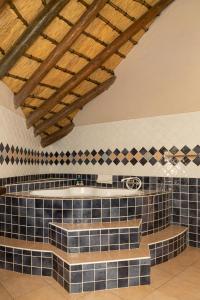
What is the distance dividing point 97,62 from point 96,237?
2.27 meters

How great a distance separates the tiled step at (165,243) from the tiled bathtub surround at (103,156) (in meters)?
1.04

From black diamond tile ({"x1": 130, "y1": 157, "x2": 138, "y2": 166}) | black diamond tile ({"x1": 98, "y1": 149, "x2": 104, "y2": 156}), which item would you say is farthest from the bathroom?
black diamond tile ({"x1": 130, "y1": 157, "x2": 138, "y2": 166})

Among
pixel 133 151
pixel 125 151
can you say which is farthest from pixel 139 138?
pixel 125 151

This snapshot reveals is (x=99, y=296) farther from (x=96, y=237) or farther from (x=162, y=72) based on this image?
(x=162, y=72)

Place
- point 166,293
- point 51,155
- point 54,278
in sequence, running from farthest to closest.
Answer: point 51,155, point 54,278, point 166,293

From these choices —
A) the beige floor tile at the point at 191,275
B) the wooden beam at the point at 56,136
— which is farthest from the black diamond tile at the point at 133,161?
the beige floor tile at the point at 191,275

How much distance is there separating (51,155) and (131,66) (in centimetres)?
257

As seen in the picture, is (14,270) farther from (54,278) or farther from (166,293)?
(166,293)

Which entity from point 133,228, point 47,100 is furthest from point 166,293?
point 47,100

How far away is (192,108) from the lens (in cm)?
390

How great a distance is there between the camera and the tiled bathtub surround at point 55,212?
10.3ft

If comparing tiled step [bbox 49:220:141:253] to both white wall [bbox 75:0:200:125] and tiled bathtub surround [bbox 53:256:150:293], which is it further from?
white wall [bbox 75:0:200:125]

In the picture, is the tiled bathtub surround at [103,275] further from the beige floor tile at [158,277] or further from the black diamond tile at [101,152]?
the black diamond tile at [101,152]

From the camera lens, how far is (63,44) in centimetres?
317
